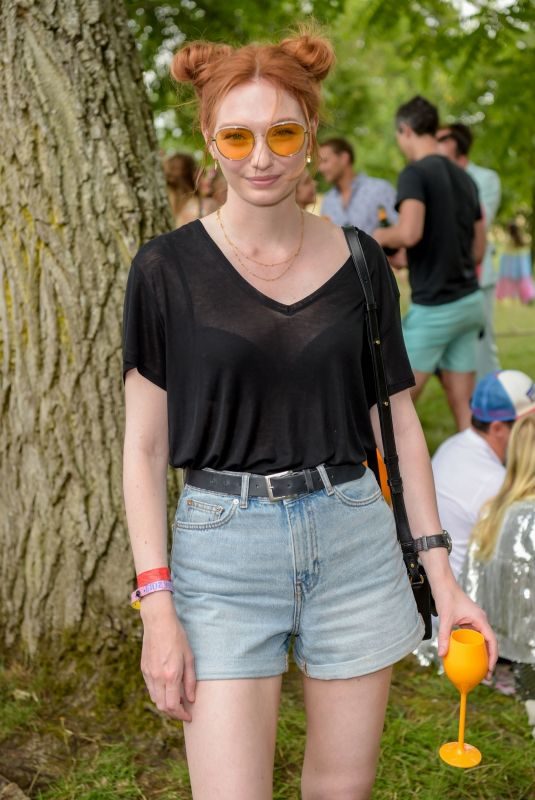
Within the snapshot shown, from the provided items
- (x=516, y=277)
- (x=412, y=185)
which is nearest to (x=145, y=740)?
(x=412, y=185)

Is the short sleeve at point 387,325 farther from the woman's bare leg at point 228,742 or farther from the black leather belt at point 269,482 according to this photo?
the woman's bare leg at point 228,742

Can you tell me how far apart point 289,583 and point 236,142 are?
838 mm

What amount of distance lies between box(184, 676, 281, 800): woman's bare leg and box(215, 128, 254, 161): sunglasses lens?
981mm

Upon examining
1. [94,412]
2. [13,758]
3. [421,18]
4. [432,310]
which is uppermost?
[421,18]

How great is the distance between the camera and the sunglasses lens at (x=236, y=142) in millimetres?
1911

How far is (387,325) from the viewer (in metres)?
2.08

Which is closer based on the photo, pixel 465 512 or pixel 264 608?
pixel 264 608

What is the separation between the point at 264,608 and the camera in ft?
6.34

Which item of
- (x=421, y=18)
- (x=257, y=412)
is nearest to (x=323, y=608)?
(x=257, y=412)

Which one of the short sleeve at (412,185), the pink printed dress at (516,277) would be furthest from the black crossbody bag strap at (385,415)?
the pink printed dress at (516,277)

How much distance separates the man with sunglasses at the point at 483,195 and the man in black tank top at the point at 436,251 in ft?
2.55

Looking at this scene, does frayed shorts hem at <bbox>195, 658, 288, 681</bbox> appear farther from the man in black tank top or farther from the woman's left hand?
the man in black tank top

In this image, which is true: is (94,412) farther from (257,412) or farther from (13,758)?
(257,412)

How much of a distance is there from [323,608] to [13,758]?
1.61m
